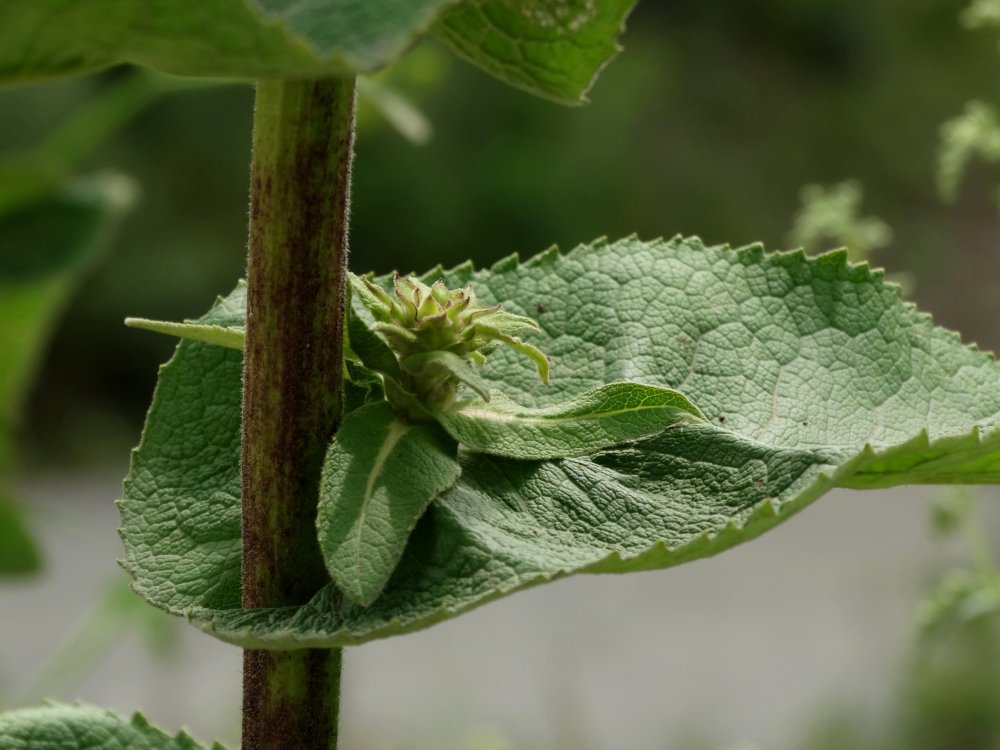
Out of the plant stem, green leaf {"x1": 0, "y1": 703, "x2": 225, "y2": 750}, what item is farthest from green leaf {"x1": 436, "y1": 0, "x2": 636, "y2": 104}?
green leaf {"x1": 0, "y1": 703, "x2": 225, "y2": 750}

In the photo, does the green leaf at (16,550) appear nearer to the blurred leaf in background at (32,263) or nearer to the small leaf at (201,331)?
the blurred leaf in background at (32,263)

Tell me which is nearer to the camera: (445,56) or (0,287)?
(0,287)

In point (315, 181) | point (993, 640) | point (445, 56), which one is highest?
point (445, 56)

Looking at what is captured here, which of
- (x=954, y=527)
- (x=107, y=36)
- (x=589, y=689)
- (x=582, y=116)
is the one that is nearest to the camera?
(x=107, y=36)

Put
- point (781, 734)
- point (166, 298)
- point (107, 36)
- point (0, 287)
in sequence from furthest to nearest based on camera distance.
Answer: point (166, 298) < point (781, 734) < point (0, 287) < point (107, 36)

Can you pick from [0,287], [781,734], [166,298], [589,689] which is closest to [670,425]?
[0,287]

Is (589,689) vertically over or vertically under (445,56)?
under

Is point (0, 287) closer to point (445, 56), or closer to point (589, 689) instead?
point (589, 689)
